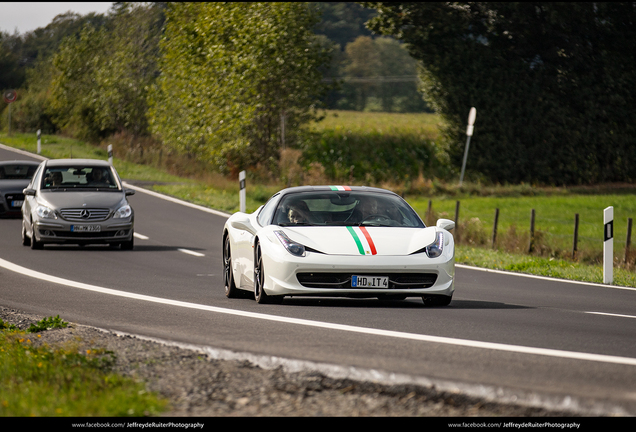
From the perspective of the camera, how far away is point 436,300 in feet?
33.6

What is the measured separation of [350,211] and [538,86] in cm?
3263

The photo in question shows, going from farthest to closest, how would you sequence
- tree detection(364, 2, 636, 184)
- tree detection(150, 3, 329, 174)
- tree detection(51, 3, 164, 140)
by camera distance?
tree detection(51, 3, 164, 140)
tree detection(364, 2, 636, 184)
tree detection(150, 3, 329, 174)

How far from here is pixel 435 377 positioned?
585 cm

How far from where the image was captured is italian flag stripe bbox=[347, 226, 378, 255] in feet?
31.3

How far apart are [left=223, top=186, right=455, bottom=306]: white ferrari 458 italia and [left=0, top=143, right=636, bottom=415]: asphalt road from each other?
0.22m

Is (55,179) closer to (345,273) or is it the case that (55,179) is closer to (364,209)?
(364,209)

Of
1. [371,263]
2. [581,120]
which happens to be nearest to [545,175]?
[581,120]

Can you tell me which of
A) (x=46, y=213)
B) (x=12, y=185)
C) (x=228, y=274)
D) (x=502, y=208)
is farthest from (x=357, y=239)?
(x=502, y=208)

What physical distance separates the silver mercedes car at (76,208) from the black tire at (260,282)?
822cm

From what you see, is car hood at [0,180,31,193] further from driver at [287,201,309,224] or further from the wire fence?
driver at [287,201,309,224]

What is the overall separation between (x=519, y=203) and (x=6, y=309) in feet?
84.6

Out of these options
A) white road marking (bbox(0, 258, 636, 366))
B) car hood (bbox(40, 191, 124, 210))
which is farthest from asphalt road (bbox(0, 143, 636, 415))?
car hood (bbox(40, 191, 124, 210))

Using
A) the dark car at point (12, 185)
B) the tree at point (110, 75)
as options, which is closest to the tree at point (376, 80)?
the tree at point (110, 75)

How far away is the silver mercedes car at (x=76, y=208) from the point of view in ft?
57.7
